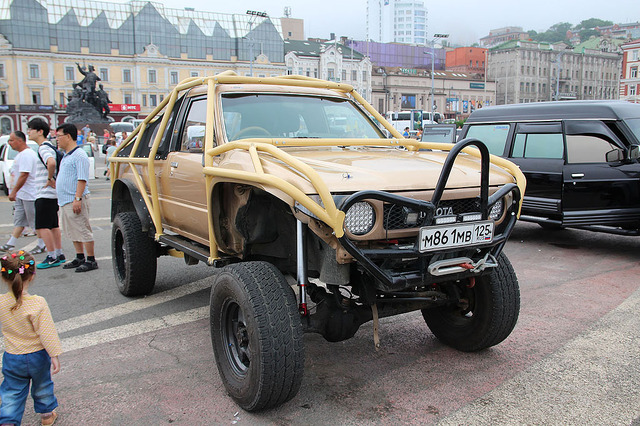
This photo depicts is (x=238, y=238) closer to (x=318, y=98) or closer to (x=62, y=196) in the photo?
(x=318, y=98)

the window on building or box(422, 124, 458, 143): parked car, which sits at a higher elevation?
the window on building

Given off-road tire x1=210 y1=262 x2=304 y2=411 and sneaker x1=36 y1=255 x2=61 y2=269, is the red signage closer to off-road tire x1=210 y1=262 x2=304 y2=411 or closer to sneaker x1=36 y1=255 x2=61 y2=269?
sneaker x1=36 y1=255 x2=61 y2=269

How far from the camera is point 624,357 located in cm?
405

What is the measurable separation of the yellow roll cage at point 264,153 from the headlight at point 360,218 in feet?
0.61

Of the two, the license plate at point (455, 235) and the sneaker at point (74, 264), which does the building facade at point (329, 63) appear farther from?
the license plate at point (455, 235)

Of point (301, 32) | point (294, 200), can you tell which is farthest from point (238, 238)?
point (301, 32)

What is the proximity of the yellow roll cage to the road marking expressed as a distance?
88 cm

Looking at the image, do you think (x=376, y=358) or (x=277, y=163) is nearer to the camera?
(x=277, y=163)

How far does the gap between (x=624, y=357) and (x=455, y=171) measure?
2.00 meters

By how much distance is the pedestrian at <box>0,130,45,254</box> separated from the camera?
7.24m

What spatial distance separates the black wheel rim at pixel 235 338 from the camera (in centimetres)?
342

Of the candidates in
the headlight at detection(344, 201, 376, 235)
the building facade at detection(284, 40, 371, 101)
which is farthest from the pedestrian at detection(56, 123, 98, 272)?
the building facade at detection(284, 40, 371, 101)

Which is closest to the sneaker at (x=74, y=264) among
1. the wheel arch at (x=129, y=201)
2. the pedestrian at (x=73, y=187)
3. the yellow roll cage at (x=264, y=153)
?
the pedestrian at (x=73, y=187)

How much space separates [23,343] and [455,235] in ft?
8.42
